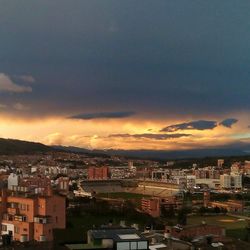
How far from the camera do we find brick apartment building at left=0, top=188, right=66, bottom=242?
13016 mm

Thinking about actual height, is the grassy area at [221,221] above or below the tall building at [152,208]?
below

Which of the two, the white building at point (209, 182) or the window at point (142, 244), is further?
the white building at point (209, 182)

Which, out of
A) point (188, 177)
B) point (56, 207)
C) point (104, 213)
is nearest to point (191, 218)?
point (104, 213)

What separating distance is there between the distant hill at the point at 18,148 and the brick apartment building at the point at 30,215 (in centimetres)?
7345

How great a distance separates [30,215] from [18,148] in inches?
3261

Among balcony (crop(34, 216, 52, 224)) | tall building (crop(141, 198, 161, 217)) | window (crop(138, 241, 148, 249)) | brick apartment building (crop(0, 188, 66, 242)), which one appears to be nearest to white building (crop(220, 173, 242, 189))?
tall building (crop(141, 198, 161, 217))

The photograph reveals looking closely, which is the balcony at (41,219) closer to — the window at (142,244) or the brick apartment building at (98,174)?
the window at (142,244)

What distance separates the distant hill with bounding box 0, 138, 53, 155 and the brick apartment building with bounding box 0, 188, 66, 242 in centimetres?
7345

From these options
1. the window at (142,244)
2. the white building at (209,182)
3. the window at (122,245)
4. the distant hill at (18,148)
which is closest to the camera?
the window at (122,245)

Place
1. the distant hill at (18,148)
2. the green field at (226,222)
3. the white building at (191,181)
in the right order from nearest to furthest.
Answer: the green field at (226,222)
the white building at (191,181)
the distant hill at (18,148)

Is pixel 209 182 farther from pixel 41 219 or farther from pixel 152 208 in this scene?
pixel 41 219

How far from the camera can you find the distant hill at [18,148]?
90.2 m

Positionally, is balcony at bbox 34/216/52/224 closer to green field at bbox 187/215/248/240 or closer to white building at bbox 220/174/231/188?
green field at bbox 187/215/248/240

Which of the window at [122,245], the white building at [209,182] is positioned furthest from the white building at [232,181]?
the window at [122,245]
